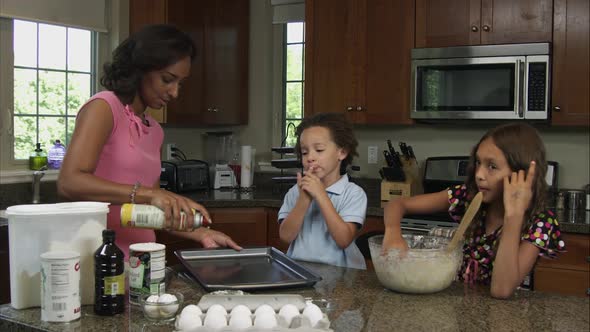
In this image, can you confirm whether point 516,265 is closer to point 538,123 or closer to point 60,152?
point 538,123

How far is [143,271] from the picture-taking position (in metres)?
1.40

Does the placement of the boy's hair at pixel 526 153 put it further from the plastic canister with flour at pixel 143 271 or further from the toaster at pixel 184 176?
the toaster at pixel 184 176

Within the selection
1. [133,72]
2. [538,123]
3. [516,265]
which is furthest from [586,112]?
[133,72]

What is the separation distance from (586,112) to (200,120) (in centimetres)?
223

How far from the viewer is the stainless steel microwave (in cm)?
332

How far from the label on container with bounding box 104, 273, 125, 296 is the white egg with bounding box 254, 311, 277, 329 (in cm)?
33

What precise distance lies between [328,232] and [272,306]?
79 cm

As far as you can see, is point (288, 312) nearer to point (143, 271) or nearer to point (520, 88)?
point (143, 271)

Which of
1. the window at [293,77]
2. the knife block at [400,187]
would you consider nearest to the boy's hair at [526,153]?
the knife block at [400,187]

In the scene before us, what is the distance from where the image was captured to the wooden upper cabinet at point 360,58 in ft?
12.2

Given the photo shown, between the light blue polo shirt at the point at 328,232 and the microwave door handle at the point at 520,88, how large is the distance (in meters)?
1.58

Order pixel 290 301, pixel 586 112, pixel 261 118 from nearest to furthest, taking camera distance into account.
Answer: pixel 290 301 → pixel 586 112 → pixel 261 118

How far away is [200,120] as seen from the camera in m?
4.11

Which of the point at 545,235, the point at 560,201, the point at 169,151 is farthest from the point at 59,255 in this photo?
the point at 169,151
